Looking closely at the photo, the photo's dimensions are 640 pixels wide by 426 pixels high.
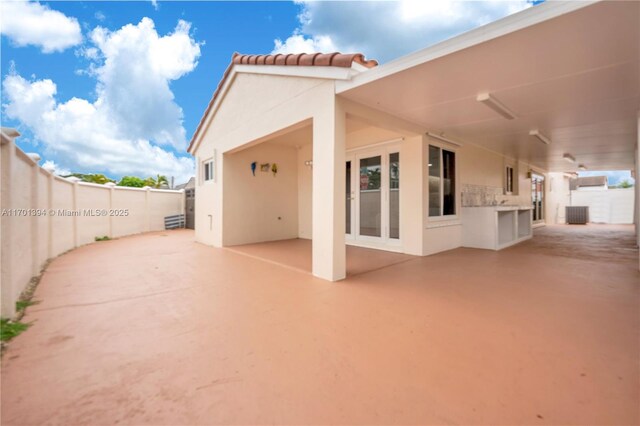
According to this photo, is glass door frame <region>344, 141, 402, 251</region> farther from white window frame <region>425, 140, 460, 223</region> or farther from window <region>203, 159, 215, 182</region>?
window <region>203, 159, 215, 182</region>

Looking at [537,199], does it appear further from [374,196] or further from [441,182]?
[374,196]

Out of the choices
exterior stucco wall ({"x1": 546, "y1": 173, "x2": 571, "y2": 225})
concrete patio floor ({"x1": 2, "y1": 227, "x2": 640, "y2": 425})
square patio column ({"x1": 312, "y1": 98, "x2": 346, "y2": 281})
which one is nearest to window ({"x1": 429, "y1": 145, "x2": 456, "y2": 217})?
concrete patio floor ({"x1": 2, "y1": 227, "x2": 640, "y2": 425})

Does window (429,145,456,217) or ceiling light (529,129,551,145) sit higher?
ceiling light (529,129,551,145)

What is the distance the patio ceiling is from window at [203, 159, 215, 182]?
5.87m

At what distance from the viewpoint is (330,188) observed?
388 centimetres

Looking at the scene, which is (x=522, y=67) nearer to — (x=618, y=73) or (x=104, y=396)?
(x=618, y=73)

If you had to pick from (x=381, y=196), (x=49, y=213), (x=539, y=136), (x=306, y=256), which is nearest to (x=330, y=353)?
(x=306, y=256)

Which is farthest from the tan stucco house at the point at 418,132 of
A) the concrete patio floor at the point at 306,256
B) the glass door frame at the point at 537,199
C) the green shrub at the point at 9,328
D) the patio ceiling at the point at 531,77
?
the green shrub at the point at 9,328

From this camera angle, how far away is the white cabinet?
654 centimetres

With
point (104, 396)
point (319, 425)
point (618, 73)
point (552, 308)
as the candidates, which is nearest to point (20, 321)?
point (104, 396)

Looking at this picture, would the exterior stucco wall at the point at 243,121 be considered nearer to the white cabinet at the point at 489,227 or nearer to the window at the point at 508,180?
the white cabinet at the point at 489,227

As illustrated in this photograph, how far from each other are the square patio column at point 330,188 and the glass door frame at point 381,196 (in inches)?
103

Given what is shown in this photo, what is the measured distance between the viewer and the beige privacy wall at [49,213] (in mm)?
2598

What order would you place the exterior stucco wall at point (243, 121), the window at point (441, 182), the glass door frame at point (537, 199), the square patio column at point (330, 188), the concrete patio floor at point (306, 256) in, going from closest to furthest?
the square patio column at point (330, 188)
the exterior stucco wall at point (243, 121)
the concrete patio floor at point (306, 256)
the window at point (441, 182)
the glass door frame at point (537, 199)
